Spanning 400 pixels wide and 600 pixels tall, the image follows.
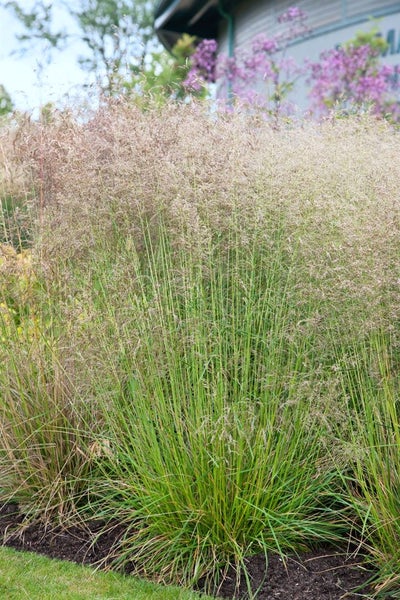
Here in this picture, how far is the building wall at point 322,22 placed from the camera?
11789 mm

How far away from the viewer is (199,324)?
144 inches

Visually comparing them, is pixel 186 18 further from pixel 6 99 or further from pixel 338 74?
pixel 6 99

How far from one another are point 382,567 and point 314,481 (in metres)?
0.50

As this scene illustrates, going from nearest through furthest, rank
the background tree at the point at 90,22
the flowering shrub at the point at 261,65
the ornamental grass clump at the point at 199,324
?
the ornamental grass clump at the point at 199,324, the flowering shrub at the point at 261,65, the background tree at the point at 90,22

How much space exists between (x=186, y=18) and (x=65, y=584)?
14.7m

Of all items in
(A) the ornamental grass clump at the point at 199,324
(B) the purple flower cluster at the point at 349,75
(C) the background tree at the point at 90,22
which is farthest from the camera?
(C) the background tree at the point at 90,22

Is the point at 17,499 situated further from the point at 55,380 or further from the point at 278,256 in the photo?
the point at 278,256

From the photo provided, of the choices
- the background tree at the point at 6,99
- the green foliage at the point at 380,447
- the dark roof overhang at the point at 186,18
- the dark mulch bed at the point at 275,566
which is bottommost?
the dark mulch bed at the point at 275,566

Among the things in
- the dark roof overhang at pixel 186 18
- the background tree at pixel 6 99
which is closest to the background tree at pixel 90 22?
the dark roof overhang at pixel 186 18

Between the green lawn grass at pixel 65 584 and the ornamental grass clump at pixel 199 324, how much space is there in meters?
0.14

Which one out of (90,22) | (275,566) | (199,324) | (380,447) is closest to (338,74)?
(199,324)

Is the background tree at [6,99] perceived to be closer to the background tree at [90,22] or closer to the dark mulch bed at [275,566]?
the dark mulch bed at [275,566]

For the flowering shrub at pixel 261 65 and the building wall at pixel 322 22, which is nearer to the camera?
the flowering shrub at pixel 261 65

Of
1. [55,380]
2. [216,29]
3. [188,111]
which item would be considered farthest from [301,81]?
[55,380]
